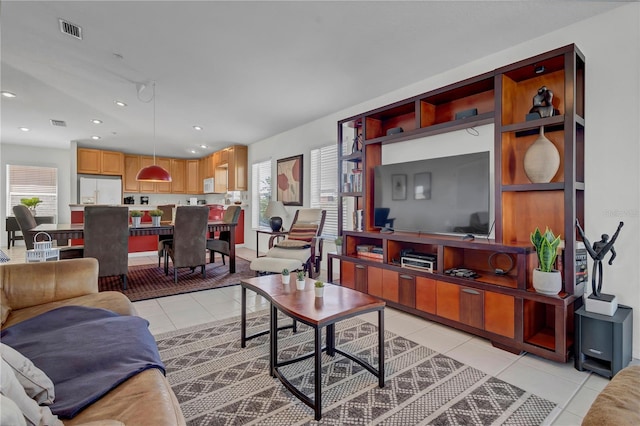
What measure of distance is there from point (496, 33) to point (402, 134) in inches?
45.4

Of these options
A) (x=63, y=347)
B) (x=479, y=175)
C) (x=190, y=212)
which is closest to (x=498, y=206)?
(x=479, y=175)

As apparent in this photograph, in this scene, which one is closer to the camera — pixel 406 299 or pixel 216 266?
pixel 406 299

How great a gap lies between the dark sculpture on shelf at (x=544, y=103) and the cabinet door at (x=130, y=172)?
8.98m

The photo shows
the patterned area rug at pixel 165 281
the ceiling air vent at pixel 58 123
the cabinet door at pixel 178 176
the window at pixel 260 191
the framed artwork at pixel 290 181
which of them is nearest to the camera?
the patterned area rug at pixel 165 281

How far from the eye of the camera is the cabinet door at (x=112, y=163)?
26.0ft

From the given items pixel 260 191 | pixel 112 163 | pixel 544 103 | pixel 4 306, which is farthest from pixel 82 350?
pixel 112 163

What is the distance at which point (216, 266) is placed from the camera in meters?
5.38

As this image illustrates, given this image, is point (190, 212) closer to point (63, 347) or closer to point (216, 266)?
point (216, 266)

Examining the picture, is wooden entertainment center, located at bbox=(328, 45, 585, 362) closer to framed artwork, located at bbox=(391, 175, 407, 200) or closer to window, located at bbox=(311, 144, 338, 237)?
framed artwork, located at bbox=(391, 175, 407, 200)

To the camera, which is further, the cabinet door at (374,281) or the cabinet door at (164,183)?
the cabinet door at (164,183)

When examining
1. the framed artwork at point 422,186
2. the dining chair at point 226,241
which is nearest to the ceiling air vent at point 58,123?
the dining chair at point 226,241

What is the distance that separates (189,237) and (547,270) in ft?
13.2

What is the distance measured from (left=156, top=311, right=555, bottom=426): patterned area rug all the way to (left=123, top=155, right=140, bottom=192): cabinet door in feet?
23.9

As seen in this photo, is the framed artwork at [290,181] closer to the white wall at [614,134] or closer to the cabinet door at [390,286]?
the cabinet door at [390,286]
